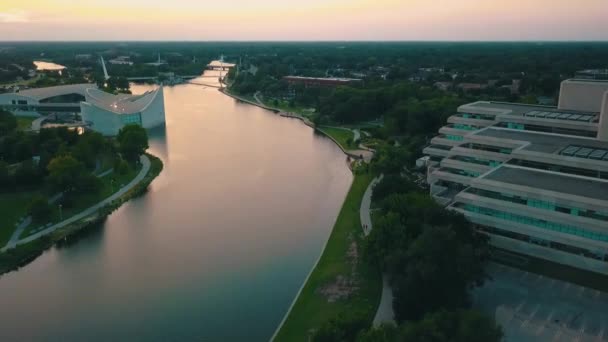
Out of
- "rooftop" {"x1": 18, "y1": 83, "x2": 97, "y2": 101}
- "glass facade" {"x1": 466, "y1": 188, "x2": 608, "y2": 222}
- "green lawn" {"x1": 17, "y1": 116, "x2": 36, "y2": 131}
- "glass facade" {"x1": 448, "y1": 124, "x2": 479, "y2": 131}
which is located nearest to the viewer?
"glass facade" {"x1": 466, "y1": 188, "x2": 608, "y2": 222}

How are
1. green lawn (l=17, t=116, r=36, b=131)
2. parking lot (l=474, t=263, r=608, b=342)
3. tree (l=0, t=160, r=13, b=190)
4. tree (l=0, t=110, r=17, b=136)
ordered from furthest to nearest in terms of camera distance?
green lawn (l=17, t=116, r=36, b=131) < tree (l=0, t=110, r=17, b=136) < tree (l=0, t=160, r=13, b=190) < parking lot (l=474, t=263, r=608, b=342)

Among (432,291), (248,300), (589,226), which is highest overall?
(589,226)

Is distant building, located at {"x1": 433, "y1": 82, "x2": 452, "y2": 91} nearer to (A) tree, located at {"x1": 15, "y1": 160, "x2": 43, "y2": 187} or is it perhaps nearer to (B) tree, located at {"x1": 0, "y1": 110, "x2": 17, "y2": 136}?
(B) tree, located at {"x1": 0, "y1": 110, "x2": 17, "y2": 136}

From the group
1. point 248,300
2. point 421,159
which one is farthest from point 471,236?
point 421,159

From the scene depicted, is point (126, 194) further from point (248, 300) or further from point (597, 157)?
point (597, 157)

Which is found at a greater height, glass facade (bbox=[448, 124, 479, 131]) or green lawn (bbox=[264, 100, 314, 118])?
glass facade (bbox=[448, 124, 479, 131])

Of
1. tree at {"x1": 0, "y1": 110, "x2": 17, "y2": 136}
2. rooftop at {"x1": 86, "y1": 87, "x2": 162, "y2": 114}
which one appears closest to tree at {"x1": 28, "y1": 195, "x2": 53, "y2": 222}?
tree at {"x1": 0, "y1": 110, "x2": 17, "y2": 136}

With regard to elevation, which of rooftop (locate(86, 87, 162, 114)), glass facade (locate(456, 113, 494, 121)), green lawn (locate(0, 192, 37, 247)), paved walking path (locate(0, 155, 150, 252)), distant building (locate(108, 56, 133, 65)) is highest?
glass facade (locate(456, 113, 494, 121))

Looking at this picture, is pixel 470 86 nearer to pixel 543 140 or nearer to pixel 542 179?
pixel 543 140
